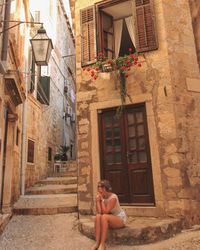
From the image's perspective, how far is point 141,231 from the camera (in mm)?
4078

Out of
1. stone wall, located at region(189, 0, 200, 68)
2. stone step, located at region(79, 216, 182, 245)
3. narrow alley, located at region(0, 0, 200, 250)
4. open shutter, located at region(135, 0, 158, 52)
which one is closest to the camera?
stone wall, located at region(189, 0, 200, 68)

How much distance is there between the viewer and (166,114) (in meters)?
5.20

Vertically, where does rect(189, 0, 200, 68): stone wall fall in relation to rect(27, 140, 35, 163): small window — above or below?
above

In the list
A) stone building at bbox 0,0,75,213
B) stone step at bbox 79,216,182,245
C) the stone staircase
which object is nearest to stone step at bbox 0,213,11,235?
stone building at bbox 0,0,75,213

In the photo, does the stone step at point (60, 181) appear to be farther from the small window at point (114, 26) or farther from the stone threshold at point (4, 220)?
the small window at point (114, 26)

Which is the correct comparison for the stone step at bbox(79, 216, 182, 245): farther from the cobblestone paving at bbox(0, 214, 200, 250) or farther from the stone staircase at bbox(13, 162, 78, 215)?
the stone staircase at bbox(13, 162, 78, 215)

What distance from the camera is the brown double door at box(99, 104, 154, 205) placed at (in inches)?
208

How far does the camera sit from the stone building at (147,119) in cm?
499

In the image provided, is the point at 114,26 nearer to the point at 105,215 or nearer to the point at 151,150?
the point at 151,150

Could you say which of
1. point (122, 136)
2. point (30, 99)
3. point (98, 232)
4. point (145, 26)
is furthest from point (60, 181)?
point (145, 26)

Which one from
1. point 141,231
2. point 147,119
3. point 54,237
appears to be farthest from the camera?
point 147,119

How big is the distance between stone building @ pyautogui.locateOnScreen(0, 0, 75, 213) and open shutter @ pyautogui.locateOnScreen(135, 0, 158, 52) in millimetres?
2420

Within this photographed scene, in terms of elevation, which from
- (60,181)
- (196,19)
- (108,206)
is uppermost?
(196,19)

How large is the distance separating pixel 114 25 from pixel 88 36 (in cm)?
86
